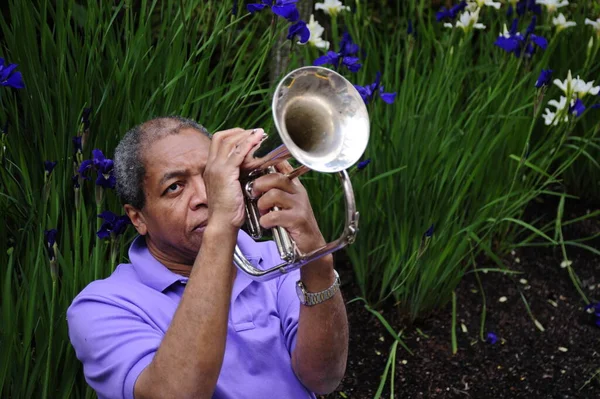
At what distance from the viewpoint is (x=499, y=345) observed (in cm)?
321

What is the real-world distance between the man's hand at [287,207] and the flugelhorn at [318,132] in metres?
0.02

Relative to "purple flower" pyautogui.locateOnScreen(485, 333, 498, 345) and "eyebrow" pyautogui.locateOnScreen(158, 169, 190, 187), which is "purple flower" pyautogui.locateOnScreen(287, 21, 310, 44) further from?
"purple flower" pyautogui.locateOnScreen(485, 333, 498, 345)

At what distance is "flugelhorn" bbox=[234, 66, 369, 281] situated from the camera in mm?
1679

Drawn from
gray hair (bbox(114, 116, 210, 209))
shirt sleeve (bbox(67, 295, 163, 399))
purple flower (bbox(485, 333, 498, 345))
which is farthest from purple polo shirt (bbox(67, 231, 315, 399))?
purple flower (bbox(485, 333, 498, 345))

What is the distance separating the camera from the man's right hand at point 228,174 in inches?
66.9

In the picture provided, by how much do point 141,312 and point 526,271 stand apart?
7.01 ft

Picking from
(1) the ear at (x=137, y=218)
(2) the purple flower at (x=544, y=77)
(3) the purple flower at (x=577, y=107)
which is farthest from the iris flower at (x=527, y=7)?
(1) the ear at (x=137, y=218)

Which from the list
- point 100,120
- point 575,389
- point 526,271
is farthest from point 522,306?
point 100,120

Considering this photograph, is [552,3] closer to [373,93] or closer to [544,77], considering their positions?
[544,77]

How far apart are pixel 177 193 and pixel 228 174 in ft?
1.21

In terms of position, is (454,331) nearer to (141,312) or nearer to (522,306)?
(522,306)

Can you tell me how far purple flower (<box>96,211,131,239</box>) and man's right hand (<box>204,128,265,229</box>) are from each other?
50cm

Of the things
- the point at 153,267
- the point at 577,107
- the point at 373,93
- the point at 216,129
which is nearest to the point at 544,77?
the point at 577,107

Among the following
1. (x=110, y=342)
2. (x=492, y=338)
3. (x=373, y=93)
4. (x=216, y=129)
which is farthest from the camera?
(x=492, y=338)
